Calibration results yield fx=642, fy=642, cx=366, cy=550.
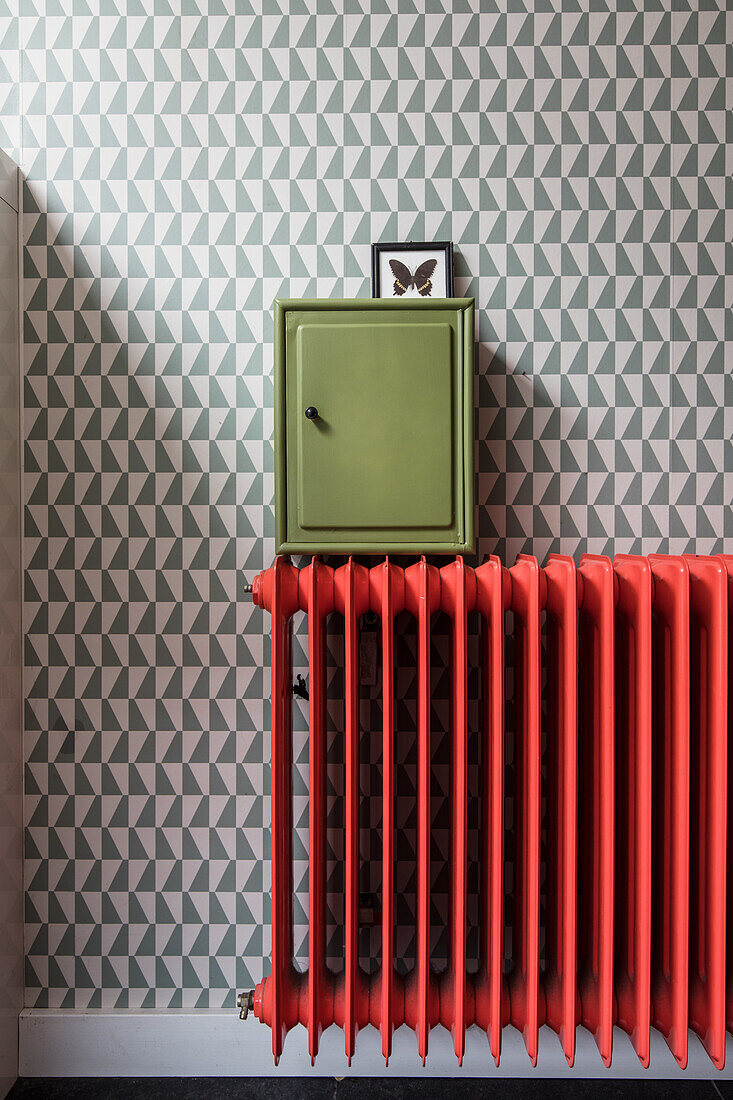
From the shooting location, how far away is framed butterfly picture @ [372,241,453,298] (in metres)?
1.04

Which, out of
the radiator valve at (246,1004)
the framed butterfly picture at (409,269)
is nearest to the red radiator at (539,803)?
the radiator valve at (246,1004)

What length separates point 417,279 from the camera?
1045 mm

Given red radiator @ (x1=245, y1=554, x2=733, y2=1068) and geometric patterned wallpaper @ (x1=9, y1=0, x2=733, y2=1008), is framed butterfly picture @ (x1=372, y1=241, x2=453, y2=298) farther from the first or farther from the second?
red radiator @ (x1=245, y1=554, x2=733, y2=1068)

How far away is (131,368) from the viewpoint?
111 cm

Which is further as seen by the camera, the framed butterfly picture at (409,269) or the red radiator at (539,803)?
the framed butterfly picture at (409,269)

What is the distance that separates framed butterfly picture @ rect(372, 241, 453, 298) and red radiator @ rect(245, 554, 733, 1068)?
470 millimetres

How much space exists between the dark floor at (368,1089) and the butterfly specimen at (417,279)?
1279 millimetres

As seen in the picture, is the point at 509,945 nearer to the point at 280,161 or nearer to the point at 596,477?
the point at 596,477

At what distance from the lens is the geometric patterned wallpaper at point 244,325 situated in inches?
42.6

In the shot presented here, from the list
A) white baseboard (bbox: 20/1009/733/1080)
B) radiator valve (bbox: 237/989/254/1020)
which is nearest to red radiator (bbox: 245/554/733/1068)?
radiator valve (bbox: 237/989/254/1020)

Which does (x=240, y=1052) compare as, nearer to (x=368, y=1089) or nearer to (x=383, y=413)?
(x=368, y=1089)

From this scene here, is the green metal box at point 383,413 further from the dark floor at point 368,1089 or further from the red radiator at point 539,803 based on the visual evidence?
the dark floor at point 368,1089

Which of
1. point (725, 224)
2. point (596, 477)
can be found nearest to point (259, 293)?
point (596, 477)

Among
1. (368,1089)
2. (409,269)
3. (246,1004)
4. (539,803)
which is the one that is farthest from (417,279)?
(368,1089)
